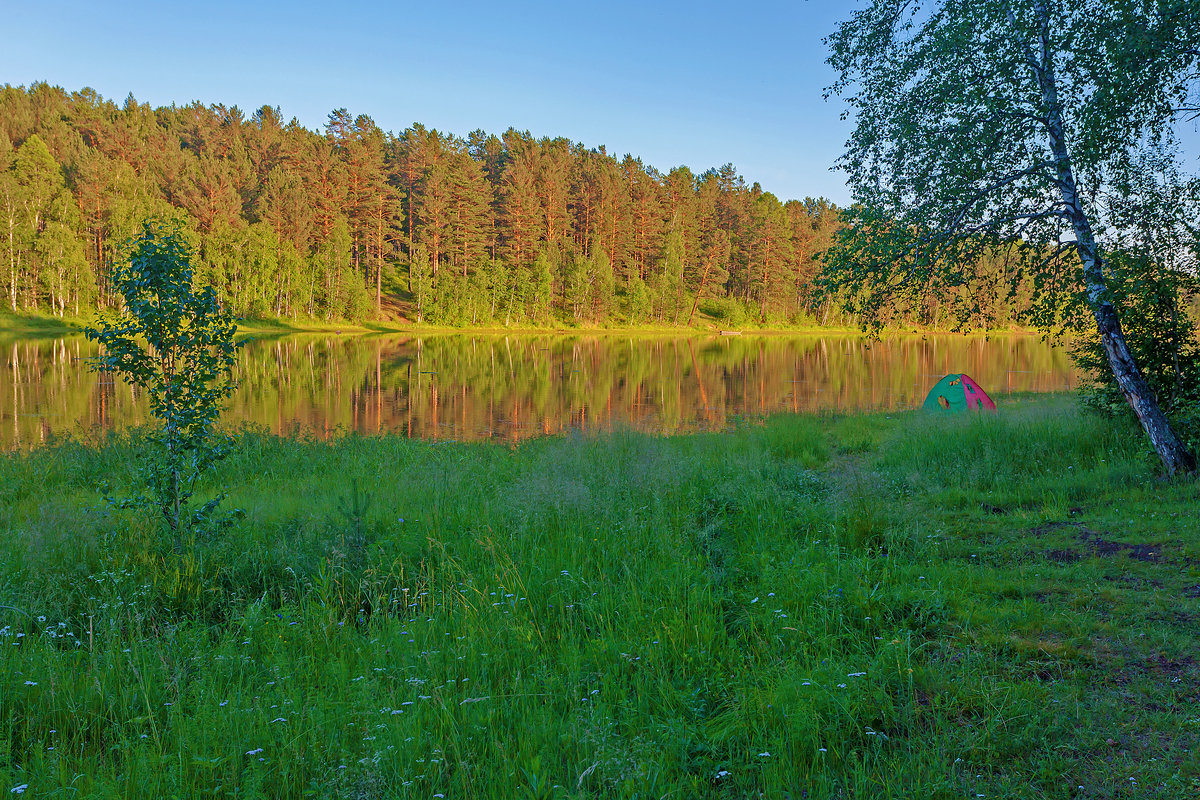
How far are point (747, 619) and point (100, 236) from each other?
7364 cm

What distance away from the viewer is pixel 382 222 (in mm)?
77688

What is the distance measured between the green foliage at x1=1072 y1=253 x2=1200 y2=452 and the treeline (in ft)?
196

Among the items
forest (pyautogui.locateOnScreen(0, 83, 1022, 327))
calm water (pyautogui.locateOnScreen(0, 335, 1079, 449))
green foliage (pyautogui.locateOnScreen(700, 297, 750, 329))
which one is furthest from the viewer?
green foliage (pyautogui.locateOnScreen(700, 297, 750, 329))

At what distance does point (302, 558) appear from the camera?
675 cm

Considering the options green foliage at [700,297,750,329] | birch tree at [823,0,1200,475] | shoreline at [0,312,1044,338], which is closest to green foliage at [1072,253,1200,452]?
birch tree at [823,0,1200,475]

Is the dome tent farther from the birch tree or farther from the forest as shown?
the forest

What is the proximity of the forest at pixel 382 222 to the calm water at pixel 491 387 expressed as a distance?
15471 millimetres

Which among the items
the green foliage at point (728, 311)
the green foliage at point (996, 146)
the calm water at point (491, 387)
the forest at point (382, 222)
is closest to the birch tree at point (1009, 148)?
the green foliage at point (996, 146)

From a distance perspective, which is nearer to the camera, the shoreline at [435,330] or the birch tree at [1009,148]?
the birch tree at [1009,148]

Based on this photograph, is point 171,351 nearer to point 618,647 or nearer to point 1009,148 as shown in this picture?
point 618,647

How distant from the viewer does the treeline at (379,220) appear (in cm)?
5894

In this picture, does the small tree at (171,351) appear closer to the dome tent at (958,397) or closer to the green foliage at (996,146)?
the green foliage at (996,146)

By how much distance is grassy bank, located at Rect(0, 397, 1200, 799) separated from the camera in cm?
350

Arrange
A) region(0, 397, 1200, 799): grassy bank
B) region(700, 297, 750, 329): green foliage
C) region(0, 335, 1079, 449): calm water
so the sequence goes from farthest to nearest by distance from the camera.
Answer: region(700, 297, 750, 329): green foliage, region(0, 335, 1079, 449): calm water, region(0, 397, 1200, 799): grassy bank
